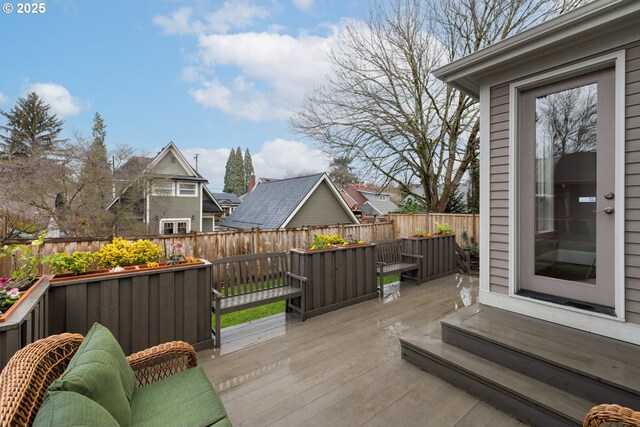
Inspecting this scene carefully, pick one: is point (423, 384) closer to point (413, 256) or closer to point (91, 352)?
point (91, 352)

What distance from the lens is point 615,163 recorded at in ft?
8.27

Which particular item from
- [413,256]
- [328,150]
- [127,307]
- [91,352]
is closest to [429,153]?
[328,150]

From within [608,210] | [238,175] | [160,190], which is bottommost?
[608,210]

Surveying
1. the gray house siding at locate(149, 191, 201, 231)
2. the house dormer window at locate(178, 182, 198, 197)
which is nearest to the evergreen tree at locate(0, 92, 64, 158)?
the house dormer window at locate(178, 182, 198, 197)

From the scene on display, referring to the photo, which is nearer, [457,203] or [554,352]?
[554,352]

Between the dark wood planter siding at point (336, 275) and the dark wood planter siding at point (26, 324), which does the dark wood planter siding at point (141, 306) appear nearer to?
the dark wood planter siding at point (26, 324)

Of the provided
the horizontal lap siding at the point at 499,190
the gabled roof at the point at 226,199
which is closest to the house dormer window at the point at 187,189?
the gabled roof at the point at 226,199

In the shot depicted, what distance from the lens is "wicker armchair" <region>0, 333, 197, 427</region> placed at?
3.26 ft

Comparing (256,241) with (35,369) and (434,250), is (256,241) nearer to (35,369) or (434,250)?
(434,250)

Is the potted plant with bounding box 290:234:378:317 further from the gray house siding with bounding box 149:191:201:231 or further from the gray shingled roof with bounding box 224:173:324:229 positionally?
the gray house siding with bounding box 149:191:201:231

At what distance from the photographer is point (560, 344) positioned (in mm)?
2414

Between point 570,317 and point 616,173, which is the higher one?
point 616,173

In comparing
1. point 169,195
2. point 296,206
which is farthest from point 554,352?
point 169,195

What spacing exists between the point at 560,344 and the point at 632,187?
144 centimetres
